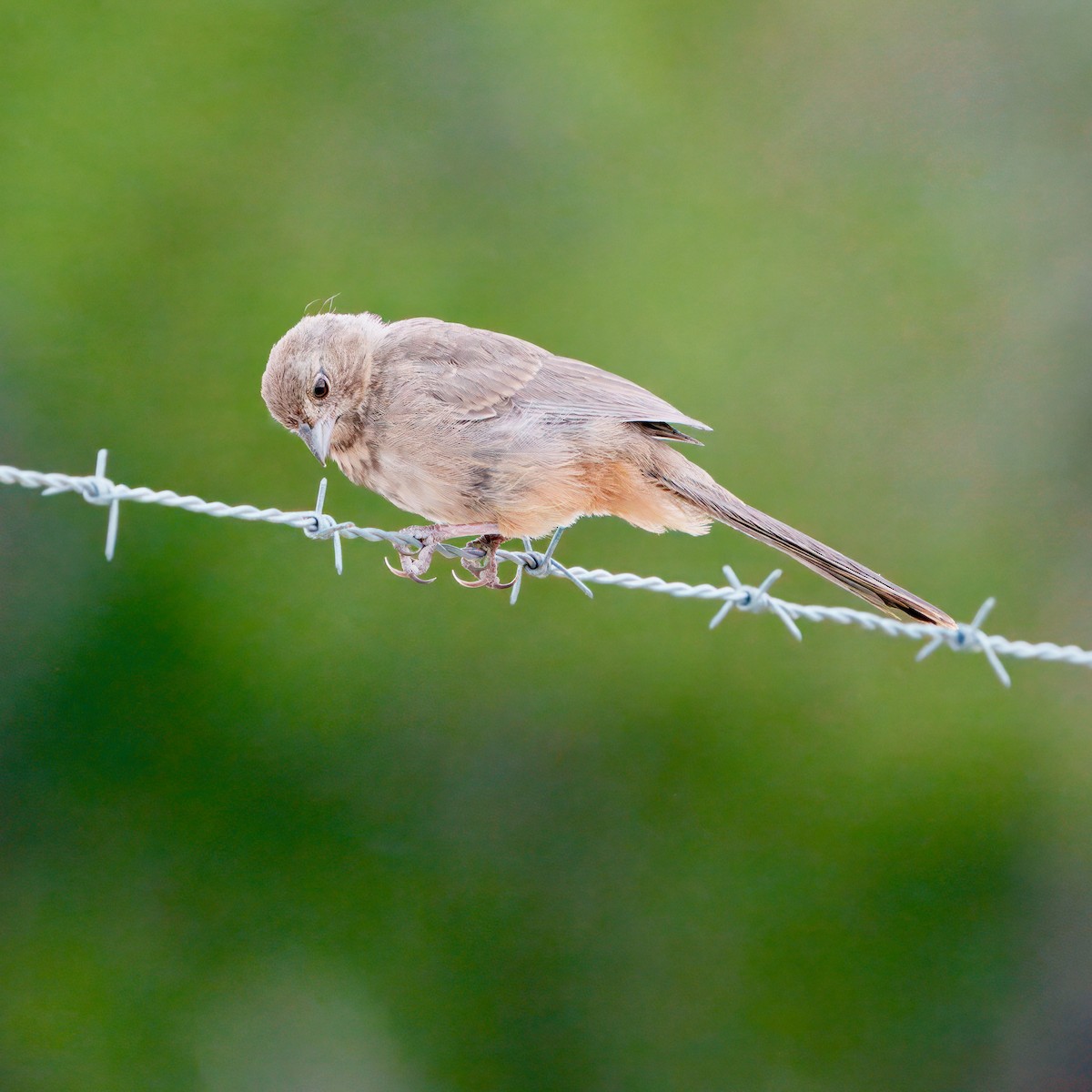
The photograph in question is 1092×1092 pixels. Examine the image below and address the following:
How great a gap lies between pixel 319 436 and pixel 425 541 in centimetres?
60

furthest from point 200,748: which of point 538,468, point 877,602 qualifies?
point 877,602

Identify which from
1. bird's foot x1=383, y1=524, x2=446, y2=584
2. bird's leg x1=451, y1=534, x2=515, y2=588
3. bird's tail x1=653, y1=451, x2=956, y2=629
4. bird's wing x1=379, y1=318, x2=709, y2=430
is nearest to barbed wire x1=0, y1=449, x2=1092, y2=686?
bird's foot x1=383, y1=524, x2=446, y2=584

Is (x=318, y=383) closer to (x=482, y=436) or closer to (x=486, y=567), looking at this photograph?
(x=482, y=436)

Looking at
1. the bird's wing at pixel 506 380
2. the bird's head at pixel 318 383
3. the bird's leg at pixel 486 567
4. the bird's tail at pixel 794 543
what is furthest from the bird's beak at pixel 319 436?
the bird's tail at pixel 794 543

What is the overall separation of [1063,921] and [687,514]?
4245 mm

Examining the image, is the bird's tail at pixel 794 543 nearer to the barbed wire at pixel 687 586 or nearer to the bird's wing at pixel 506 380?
the bird's wing at pixel 506 380

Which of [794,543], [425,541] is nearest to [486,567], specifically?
[425,541]

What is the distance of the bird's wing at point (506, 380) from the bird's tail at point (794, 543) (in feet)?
0.62

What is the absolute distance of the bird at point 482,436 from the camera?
13.8 feet

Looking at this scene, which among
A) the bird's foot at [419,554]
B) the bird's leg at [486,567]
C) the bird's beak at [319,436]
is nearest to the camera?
the bird's foot at [419,554]

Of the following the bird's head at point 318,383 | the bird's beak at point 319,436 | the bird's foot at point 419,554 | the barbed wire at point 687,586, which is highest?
the bird's head at point 318,383

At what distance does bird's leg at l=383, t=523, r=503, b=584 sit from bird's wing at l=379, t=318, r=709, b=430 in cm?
39

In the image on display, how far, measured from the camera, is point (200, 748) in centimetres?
656

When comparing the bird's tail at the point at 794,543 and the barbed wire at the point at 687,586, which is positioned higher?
the bird's tail at the point at 794,543
